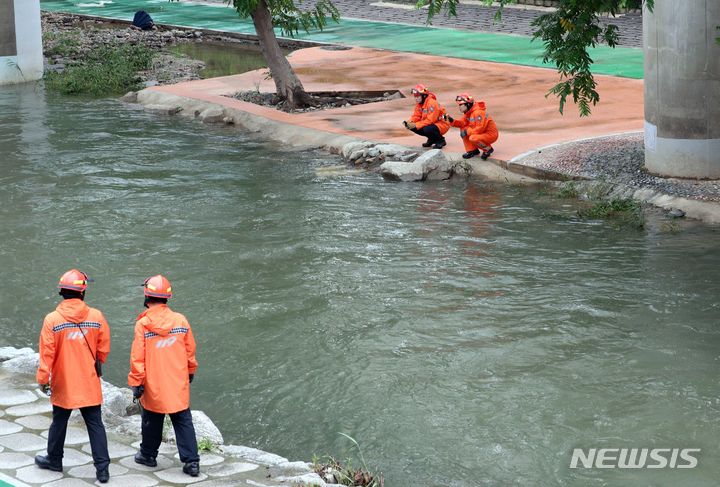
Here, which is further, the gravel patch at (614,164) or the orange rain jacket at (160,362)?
the gravel patch at (614,164)

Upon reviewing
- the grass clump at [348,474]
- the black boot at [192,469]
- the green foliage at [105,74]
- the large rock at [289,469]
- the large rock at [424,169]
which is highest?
the green foliage at [105,74]

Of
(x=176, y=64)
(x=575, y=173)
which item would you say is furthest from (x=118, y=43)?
(x=575, y=173)

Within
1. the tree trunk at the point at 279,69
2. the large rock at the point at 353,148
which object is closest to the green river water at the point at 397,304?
the large rock at the point at 353,148

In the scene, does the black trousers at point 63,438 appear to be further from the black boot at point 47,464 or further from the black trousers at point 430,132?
the black trousers at point 430,132

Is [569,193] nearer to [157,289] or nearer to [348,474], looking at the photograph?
[348,474]

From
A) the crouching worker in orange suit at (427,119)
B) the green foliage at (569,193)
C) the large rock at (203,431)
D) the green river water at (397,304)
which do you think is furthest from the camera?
the crouching worker in orange suit at (427,119)

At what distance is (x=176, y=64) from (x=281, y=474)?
25047 millimetres

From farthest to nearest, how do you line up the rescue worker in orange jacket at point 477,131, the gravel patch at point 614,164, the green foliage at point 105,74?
the green foliage at point 105,74
the rescue worker in orange jacket at point 477,131
the gravel patch at point 614,164

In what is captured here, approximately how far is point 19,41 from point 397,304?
20095mm

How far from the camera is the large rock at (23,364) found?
34.1 ft

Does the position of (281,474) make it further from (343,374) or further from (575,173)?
(575,173)

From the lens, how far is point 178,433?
8.34 m

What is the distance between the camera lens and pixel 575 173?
708 inches

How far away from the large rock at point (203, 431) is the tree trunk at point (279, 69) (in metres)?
15.9
